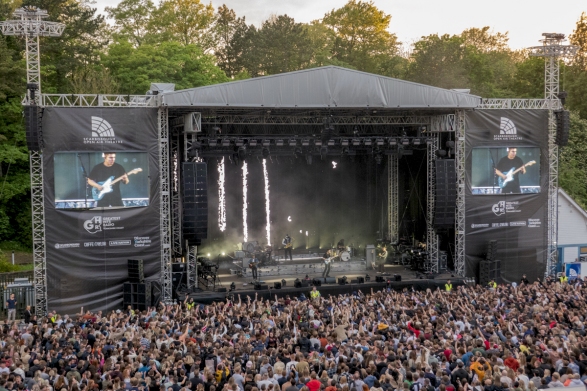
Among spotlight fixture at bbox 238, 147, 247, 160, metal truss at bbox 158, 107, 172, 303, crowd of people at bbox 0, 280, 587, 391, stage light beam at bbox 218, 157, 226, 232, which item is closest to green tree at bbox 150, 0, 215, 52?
stage light beam at bbox 218, 157, 226, 232

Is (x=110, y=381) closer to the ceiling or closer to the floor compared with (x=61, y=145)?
closer to the floor

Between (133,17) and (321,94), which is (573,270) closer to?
(321,94)

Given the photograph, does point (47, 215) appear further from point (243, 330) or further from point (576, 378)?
point (576, 378)

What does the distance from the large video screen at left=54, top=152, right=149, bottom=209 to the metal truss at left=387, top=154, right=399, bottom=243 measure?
11358 millimetres

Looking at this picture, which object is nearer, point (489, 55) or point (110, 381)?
point (110, 381)

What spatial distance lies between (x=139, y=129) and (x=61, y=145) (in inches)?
94.6

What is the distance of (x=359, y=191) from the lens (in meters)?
31.1

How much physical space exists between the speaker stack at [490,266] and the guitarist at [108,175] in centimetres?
1260

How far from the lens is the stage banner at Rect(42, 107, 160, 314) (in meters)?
21.7

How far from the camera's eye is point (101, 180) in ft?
72.6

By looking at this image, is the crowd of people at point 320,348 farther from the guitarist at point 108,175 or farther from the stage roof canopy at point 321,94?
the stage roof canopy at point 321,94

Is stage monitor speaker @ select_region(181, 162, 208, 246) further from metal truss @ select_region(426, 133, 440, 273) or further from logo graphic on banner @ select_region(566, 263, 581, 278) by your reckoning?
logo graphic on banner @ select_region(566, 263, 581, 278)

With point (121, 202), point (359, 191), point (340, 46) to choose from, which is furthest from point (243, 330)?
point (340, 46)

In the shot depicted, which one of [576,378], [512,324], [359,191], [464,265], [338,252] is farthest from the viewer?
[359,191]
